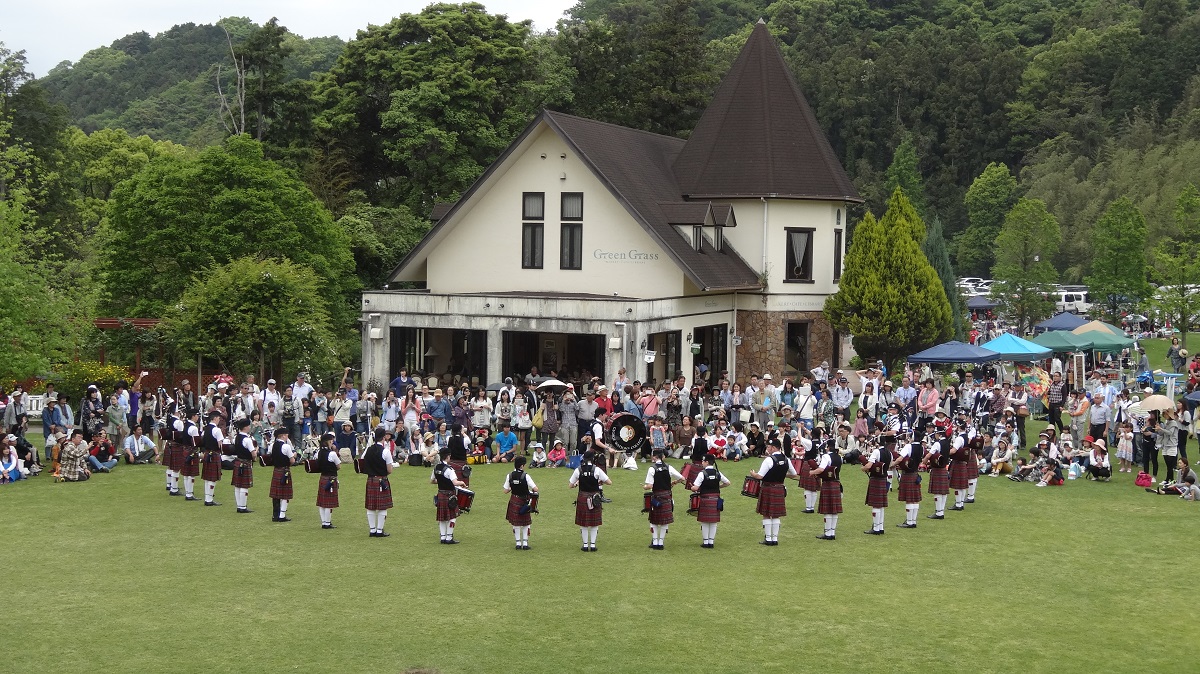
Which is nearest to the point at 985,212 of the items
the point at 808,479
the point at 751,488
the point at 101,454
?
the point at 751,488

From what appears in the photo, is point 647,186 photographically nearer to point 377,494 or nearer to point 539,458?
point 539,458

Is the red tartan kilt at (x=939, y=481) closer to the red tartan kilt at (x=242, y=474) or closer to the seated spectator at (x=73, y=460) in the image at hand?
the red tartan kilt at (x=242, y=474)

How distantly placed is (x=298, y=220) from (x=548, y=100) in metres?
18.2

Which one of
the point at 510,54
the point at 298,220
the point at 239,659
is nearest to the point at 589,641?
the point at 239,659

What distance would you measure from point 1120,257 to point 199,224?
130ft

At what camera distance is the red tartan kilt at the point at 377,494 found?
65.3ft

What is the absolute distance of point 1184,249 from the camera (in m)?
51.5

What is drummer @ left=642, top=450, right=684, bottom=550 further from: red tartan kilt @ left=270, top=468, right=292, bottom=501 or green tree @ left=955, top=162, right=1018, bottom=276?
green tree @ left=955, top=162, right=1018, bottom=276

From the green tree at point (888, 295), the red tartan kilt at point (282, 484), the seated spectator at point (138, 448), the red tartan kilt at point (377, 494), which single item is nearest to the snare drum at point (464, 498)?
the red tartan kilt at point (377, 494)

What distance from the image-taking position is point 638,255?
38188mm

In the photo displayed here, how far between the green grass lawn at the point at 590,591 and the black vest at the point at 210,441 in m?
1.08

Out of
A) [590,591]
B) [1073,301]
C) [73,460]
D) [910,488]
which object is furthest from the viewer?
[1073,301]

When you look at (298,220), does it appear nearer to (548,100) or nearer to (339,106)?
(339,106)

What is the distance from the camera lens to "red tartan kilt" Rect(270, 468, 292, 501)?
2092 centimetres
